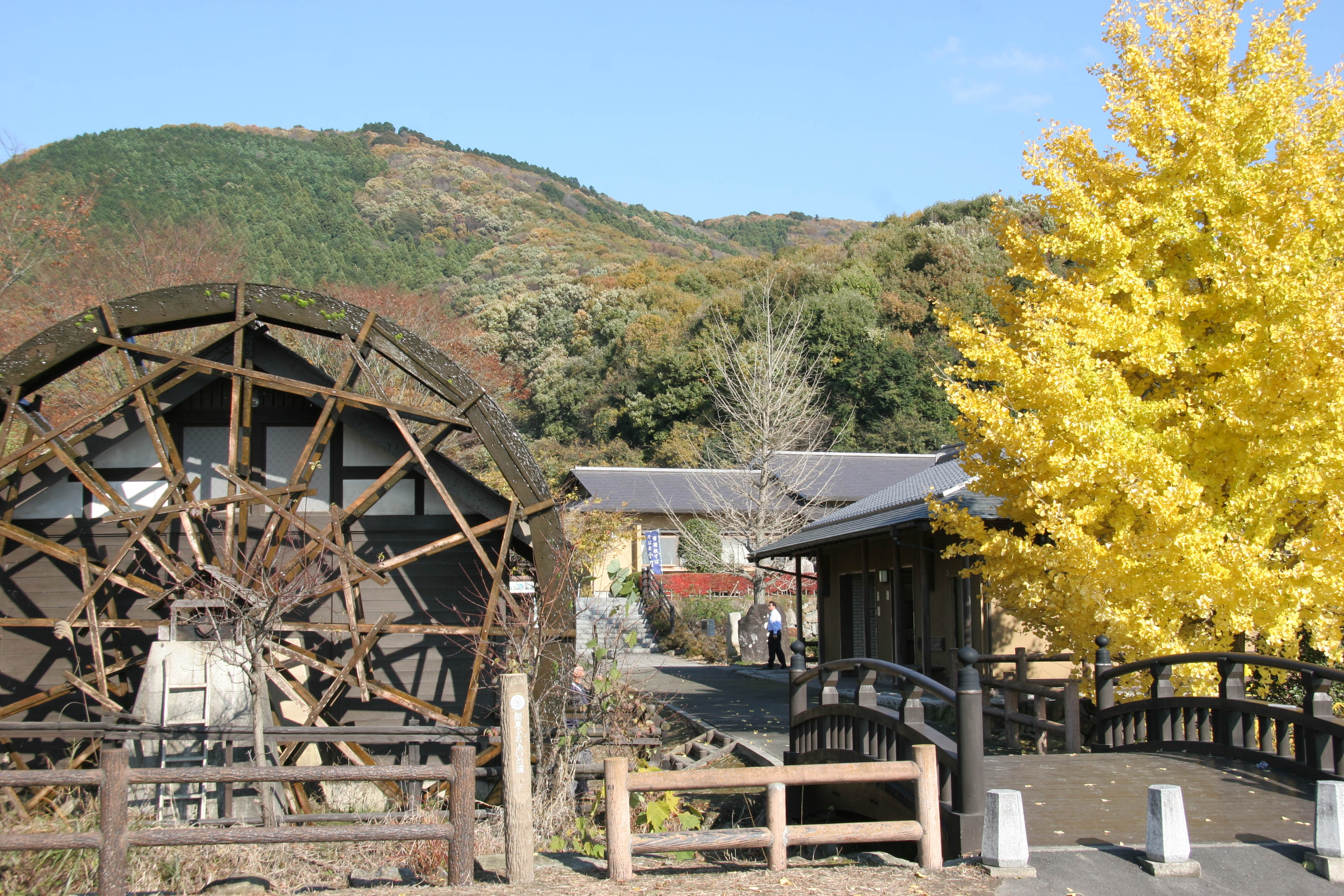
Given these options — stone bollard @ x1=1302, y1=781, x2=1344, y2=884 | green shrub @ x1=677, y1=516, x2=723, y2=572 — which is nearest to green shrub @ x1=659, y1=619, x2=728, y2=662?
green shrub @ x1=677, y1=516, x2=723, y2=572

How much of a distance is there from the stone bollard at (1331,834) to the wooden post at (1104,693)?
3737 mm

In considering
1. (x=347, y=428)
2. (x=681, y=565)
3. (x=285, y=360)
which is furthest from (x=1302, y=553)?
(x=681, y=565)

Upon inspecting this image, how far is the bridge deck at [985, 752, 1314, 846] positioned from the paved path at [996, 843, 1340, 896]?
9.4 inches

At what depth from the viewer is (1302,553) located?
29.4 ft

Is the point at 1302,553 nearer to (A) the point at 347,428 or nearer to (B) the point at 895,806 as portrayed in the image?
(B) the point at 895,806

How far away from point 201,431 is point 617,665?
615 centimetres

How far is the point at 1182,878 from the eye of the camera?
6.58 metres

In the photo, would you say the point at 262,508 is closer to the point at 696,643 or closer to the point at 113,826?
the point at 113,826

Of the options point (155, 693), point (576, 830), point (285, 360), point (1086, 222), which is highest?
point (1086, 222)

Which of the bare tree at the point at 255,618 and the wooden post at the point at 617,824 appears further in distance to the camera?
the bare tree at the point at 255,618

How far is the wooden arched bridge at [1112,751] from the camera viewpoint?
737 cm

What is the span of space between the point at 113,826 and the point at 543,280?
203 ft

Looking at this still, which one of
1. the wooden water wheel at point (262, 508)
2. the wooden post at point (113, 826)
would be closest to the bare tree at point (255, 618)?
the wooden water wheel at point (262, 508)

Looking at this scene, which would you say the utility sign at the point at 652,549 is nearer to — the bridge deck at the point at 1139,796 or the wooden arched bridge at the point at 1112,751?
the wooden arched bridge at the point at 1112,751
